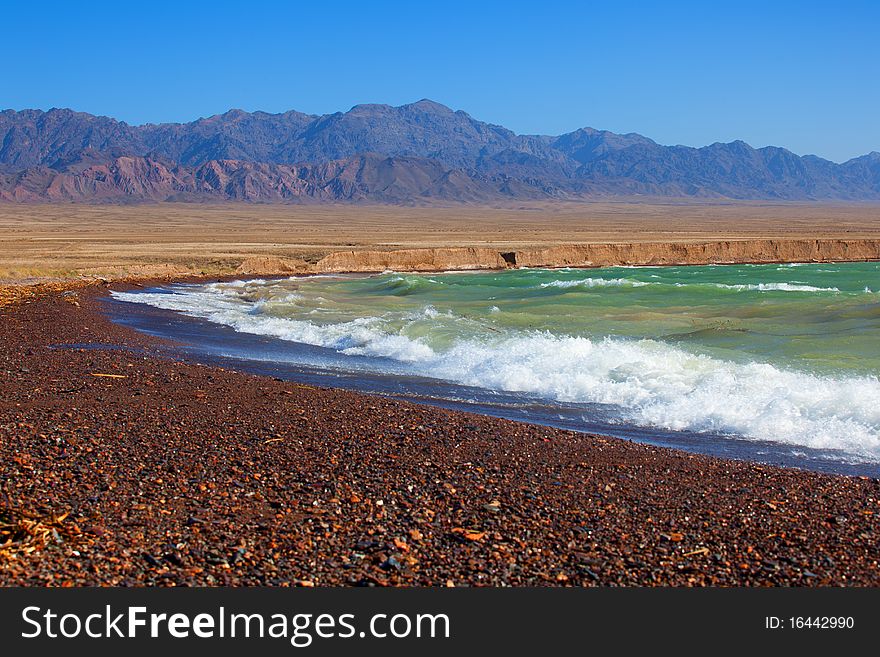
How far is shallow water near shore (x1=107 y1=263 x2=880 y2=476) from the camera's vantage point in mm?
13500

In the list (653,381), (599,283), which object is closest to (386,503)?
(653,381)

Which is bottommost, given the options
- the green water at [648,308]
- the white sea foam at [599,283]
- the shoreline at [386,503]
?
the shoreline at [386,503]

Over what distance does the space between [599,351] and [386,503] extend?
12144 mm

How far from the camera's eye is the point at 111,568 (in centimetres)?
676

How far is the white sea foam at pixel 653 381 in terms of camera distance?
43.6ft

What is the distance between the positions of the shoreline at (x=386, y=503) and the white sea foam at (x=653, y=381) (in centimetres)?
270

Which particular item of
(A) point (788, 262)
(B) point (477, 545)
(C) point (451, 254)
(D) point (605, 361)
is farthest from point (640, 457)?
(A) point (788, 262)

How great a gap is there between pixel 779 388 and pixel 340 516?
9705 mm

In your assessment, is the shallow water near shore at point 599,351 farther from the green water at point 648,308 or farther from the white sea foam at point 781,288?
the white sea foam at point 781,288

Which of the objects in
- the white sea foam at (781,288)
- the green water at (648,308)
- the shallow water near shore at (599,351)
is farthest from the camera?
the white sea foam at (781,288)

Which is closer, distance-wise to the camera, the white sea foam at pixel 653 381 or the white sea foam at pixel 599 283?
the white sea foam at pixel 653 381

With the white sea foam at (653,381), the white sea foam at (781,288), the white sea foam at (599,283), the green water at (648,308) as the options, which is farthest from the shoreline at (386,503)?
the white sea foam at (599,283)

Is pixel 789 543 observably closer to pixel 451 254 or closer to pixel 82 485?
pixel 82 485

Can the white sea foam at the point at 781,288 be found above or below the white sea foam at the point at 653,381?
above
